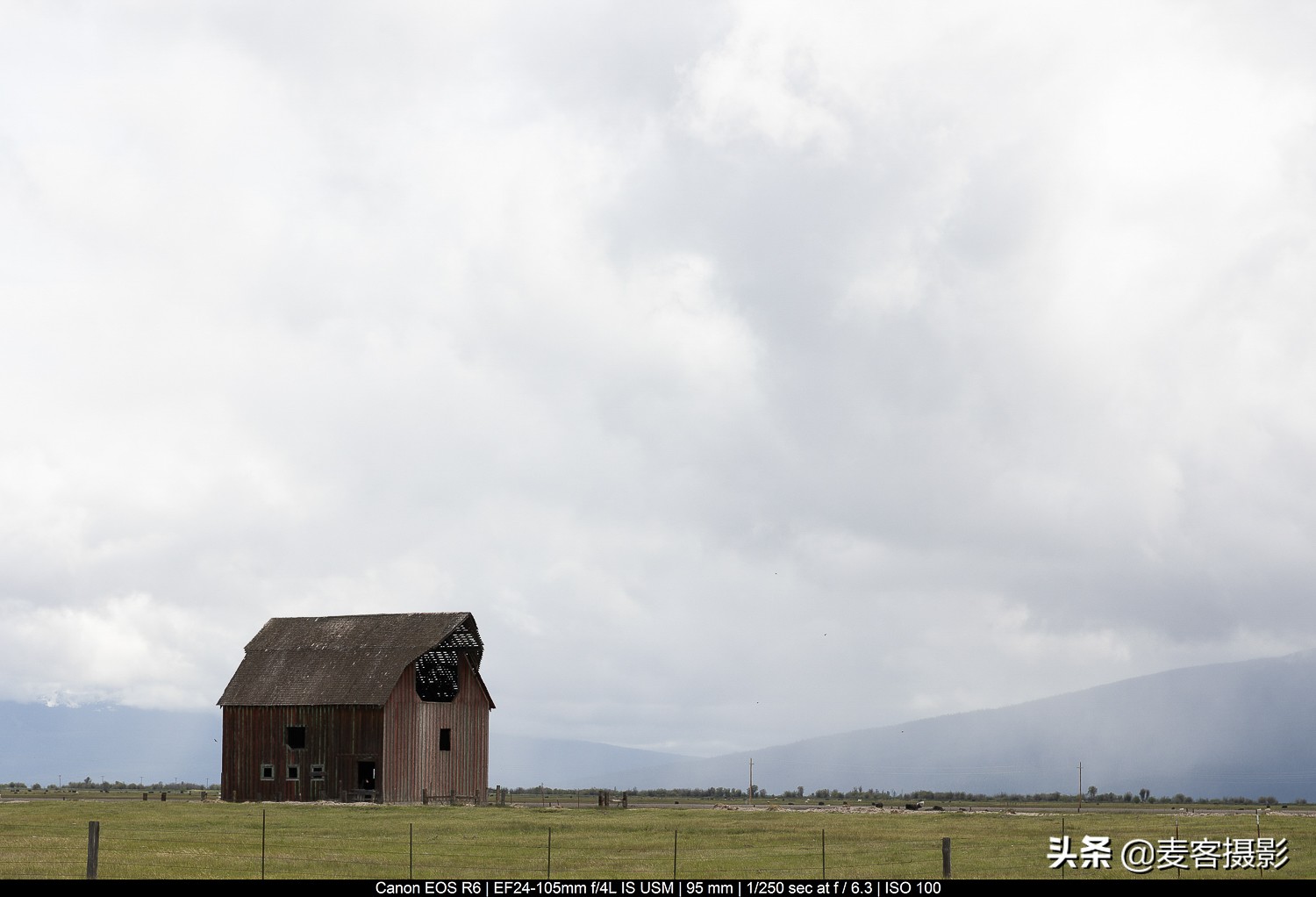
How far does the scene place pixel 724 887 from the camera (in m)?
33.8

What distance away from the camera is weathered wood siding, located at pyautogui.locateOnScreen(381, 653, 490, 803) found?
78938 mm

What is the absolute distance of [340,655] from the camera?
273 feet

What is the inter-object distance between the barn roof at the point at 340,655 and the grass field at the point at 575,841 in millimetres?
7566

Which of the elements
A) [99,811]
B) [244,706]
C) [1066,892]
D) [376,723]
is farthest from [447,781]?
[1066,892]

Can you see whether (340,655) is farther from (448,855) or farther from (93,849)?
(93,849)

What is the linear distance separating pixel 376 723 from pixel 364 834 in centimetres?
2593

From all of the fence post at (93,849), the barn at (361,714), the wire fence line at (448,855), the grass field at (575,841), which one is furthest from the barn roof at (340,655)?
the fence post at (93,849)

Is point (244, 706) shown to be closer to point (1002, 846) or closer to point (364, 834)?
point (364, 834)

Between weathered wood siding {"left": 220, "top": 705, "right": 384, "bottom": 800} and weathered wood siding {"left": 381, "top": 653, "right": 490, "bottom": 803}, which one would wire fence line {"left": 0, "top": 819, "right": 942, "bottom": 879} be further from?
weathered wood siding {"left": 381, "top": 653, "right": 490, "bottom": 803}

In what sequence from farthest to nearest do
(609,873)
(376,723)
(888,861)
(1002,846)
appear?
1. (376,723)
2. (1002,846)
3. (888,861)
4. (609,873)

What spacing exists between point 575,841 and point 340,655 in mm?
34770

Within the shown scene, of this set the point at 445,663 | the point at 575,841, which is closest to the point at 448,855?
the point at 575,841

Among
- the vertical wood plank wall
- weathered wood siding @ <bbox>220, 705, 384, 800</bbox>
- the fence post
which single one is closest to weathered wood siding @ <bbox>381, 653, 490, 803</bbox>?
the vertical wood plank wall

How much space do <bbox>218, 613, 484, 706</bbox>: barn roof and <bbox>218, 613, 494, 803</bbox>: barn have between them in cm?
8
